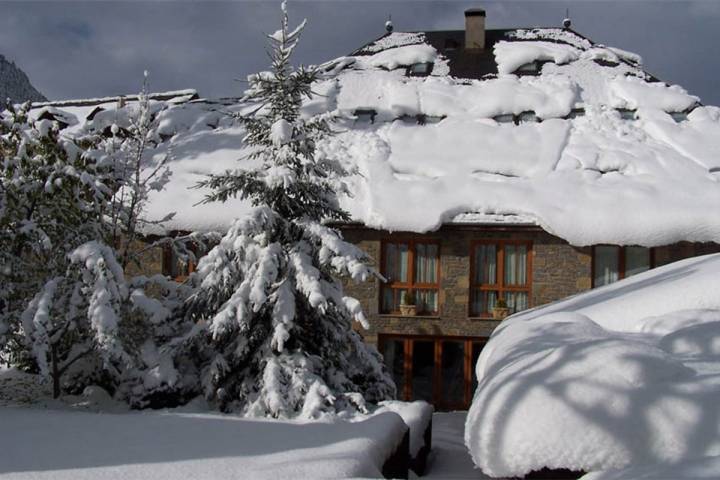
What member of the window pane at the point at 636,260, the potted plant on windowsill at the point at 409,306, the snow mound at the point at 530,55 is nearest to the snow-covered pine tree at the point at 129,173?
the potted plant on windowsill at the point at 409,306

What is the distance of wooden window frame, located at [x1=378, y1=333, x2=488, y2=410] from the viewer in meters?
13.8

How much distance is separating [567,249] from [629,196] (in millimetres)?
1500

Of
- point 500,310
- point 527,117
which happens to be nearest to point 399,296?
point 500,310

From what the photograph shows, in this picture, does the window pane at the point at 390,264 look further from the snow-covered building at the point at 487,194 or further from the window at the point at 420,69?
the window at the point at 420,69

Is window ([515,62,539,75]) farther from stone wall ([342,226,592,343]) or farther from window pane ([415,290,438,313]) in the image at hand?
window pane ([415,290,438,313])

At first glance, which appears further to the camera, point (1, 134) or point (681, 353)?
point (1, 134)

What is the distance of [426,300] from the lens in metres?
14.1

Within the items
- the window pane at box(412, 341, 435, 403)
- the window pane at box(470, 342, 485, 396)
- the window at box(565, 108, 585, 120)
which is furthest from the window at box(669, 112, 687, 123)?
the window pane at box(412, 341, 435, 403)

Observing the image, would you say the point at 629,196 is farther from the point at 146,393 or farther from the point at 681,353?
the point at 146,393

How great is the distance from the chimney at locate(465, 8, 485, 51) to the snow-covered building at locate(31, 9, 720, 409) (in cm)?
266

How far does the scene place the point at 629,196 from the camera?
13047mm

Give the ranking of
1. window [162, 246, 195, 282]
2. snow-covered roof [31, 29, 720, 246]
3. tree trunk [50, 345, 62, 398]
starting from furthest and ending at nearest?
1. window [162, 246, 195, 282]
2. snow-covered roof [31, 29, 720, 246]
3. tree trunk [50, 345, 62, 398]

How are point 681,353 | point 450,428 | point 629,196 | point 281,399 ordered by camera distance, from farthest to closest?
point 629,196
point 450,428
point 281,399
point 681,353

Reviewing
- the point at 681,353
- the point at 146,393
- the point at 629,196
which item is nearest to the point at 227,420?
the point at 146,393
